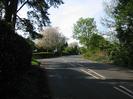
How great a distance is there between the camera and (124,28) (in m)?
44.4

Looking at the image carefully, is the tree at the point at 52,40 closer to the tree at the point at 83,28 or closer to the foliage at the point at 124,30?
the tree at the point at 83,28

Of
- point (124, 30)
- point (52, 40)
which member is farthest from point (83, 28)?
point (124, 30)

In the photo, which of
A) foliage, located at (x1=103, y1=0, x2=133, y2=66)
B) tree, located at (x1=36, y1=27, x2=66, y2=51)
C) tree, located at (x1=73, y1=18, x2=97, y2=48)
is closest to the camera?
foliage, located at (x1=103, y1=0, x2=133, y2=66)

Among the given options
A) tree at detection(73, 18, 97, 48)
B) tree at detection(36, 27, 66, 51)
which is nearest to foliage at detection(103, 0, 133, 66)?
tree at detection(73, 18, 97, 48)

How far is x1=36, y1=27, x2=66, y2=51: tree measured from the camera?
400ft

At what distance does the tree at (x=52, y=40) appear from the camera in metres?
122

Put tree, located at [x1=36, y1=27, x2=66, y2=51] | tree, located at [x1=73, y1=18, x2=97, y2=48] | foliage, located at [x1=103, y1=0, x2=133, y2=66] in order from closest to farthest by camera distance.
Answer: foliage, located at [x1=103, y1=0, x2=133, y2=66] → tree, located at [x1=73, y1=18, x2=97, y2=48] → tree, located at [x1=36, y1=27, x2=66, y2=51]

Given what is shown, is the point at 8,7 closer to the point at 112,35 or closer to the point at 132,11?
the point at 132,11

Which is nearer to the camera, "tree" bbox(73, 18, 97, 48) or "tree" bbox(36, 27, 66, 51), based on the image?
"tree" bbox(73, 18, 97, 48)

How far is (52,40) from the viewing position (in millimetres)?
126375

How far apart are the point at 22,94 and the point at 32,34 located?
2378 cm

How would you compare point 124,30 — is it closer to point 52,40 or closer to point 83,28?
point 83,28

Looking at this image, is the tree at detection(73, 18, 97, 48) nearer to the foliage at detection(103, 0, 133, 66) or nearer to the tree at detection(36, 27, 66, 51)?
the tree at detection(36, 27, 66, 51)

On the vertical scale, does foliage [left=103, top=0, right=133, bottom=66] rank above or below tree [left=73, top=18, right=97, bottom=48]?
below
